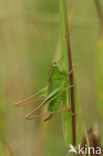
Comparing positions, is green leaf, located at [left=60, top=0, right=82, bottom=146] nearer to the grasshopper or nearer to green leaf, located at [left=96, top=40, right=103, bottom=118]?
the grasshopper

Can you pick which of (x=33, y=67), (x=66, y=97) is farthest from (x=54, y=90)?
(x=33, y=67)

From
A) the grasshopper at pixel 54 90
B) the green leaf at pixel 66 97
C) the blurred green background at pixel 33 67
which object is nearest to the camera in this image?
the green leaf at pixel 66 97

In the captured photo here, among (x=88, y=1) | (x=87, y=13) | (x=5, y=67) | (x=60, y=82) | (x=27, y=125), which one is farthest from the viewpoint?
(x=88, y=1)

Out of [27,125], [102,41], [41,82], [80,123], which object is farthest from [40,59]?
[80,123]

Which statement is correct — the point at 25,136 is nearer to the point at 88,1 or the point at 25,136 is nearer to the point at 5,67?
the point at 5,67

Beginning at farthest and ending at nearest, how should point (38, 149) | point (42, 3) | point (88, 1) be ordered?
point (42, 3) < point (88, 1) < point (38, 149)

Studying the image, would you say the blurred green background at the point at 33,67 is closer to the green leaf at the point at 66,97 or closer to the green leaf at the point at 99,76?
the green leaf at the point at 99,76

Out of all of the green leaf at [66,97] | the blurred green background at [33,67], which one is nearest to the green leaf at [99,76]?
the blurred green background at [33,67]

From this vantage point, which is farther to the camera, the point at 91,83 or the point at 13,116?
the point at 91,83

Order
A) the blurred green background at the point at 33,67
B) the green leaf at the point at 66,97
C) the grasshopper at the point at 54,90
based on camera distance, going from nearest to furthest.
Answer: the green leaf at the point at 66,97 → the grasshopper at the point at 54,90 → the blurred green background at the point at 33,67
